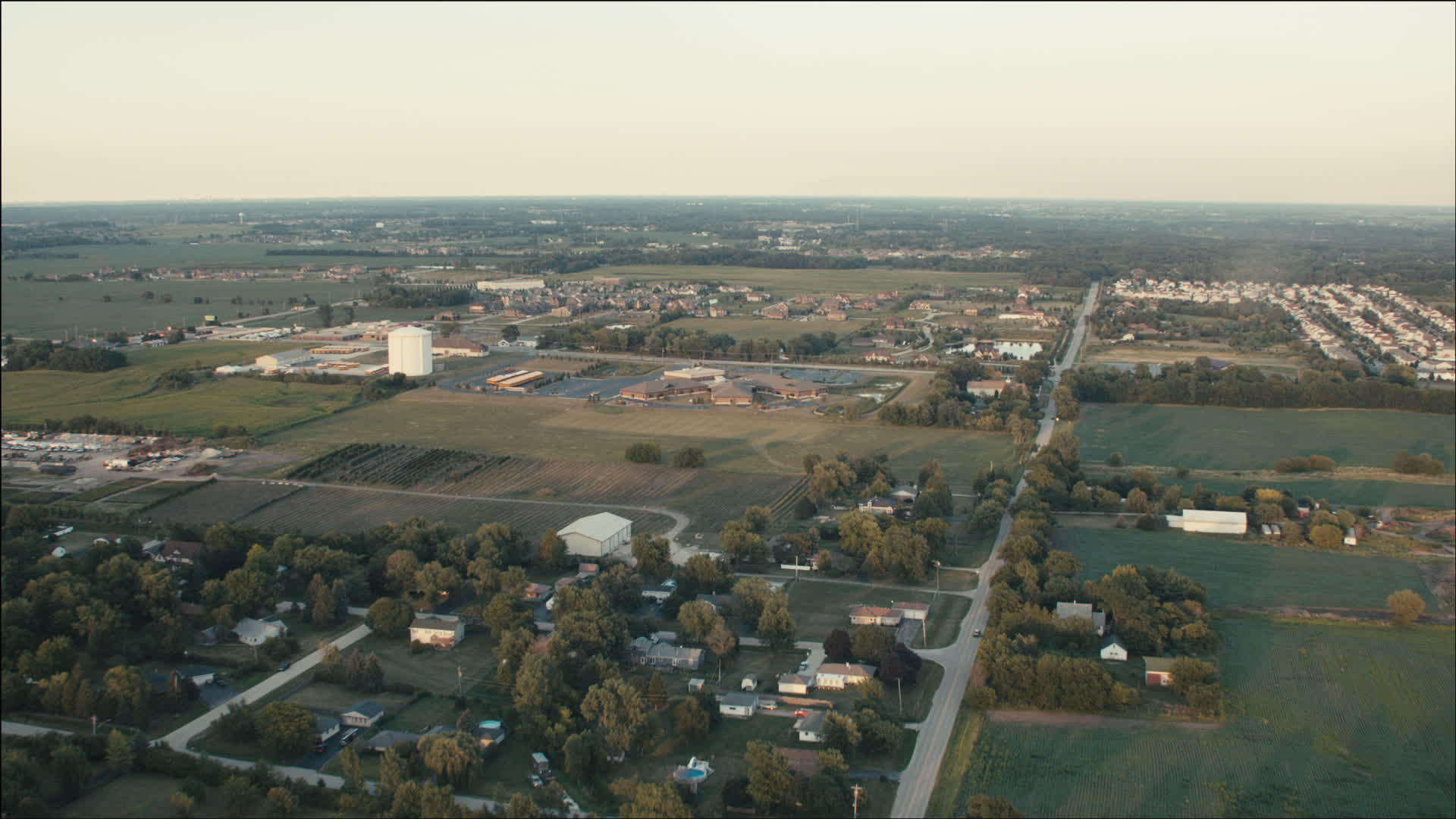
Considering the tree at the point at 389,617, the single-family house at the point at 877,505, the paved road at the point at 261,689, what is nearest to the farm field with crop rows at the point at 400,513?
the single-family house at the point at 877,505

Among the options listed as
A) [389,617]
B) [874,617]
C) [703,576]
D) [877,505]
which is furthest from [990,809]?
[877,505]

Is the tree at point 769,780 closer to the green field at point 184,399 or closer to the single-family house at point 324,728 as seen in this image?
the single-family house at point 324,728

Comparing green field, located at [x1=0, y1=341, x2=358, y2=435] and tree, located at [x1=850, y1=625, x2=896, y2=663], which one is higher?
green field, located at [x1=0, y1=341, x2=358, y2=435]

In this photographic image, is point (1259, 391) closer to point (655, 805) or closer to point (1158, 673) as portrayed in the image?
point (1158, 673)

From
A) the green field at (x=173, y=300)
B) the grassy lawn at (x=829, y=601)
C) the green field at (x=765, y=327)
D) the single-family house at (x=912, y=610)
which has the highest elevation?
the green field at (x=173, y=300)

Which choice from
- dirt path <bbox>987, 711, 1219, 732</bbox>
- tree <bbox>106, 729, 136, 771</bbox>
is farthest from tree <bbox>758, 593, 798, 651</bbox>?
tree <bbox>106, 729, 136, 771</bbox>

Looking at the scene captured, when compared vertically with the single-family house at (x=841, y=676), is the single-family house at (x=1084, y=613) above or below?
above

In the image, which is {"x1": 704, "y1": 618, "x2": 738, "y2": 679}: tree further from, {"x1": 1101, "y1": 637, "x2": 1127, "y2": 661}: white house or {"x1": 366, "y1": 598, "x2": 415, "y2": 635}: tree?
{"x1": 1101, "y1": 637, "x2": 1127, "y2": 661}: white house
